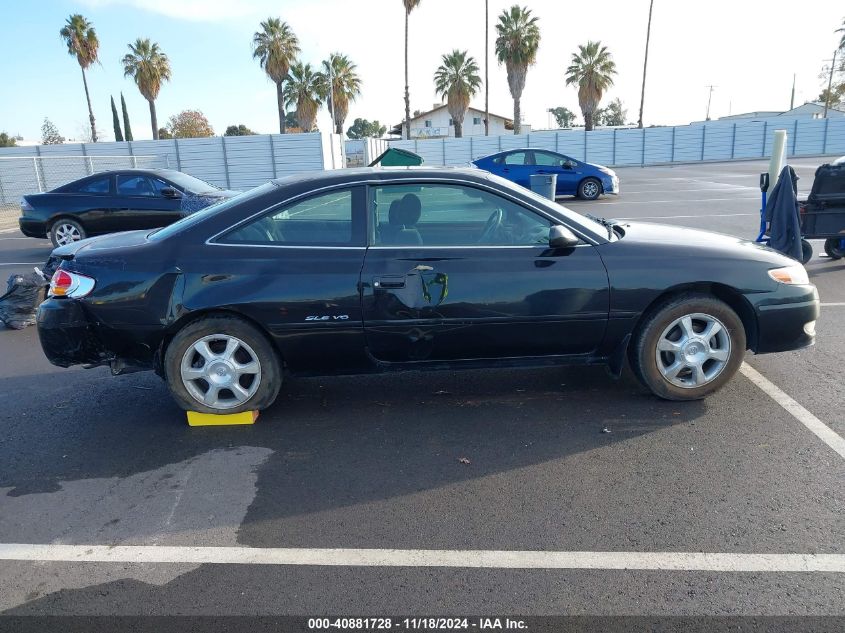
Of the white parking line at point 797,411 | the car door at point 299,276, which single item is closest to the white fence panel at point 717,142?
the white parking line at point 797,411

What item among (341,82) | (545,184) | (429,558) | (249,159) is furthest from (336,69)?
(429,558)

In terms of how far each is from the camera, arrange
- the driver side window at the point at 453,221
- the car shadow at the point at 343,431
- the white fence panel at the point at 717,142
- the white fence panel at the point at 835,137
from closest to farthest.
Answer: the car shadow at the point at 343,431 → the driver side window at the point at 453,221 → the white fence panel at the point at 717,142 → the white fence panel at the point at 835,137

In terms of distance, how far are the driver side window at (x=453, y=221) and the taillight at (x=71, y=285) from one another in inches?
72.6

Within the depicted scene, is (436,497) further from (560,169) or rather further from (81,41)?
(81,41)

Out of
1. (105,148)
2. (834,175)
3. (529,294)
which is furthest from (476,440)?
(105,148)

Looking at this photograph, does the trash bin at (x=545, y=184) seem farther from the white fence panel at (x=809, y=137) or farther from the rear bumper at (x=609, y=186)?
the white fence panel at (x=809, y=137)

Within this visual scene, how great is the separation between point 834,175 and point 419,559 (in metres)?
7.78

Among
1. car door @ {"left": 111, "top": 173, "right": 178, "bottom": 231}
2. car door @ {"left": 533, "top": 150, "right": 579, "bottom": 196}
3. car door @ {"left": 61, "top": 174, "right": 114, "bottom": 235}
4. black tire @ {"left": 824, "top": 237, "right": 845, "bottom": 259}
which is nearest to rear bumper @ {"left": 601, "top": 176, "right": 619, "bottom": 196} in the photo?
car door @ {"left": 533, "top": 150, "right": 579, "bottom": 196}

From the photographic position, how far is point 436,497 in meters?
3.30

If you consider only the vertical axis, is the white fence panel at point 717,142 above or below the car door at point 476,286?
above

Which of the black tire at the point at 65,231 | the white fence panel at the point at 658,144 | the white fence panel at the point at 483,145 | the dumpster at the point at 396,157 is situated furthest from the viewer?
the white fence panel at the point at 658,144

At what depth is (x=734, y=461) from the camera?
355 centimetres

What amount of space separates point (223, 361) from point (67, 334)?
1.01 meters

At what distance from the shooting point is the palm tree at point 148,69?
41.7 metres
